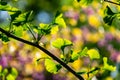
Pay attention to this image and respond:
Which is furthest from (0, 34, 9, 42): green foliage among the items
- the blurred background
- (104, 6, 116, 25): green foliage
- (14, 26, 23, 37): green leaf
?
the blurred background

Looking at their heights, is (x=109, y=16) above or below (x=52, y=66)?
above

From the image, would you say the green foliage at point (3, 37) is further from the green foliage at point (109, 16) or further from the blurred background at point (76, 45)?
the blurred background at point (76, 45)

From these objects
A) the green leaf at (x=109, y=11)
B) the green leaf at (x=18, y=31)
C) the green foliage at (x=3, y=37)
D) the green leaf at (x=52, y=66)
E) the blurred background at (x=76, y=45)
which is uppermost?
the green leaf at (x=109, y=11)


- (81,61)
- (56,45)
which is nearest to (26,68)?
(81,61)

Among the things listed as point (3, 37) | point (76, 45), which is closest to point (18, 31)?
point (3, 37)

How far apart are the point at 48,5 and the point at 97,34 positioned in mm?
4294

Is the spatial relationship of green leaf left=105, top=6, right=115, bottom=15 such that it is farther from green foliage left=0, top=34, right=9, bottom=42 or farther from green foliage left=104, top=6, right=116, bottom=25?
green foliage left=0, top=34, right=9, bottom=42

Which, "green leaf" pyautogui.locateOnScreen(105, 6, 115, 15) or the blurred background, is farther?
the blurred background

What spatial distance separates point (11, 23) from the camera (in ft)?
2.32

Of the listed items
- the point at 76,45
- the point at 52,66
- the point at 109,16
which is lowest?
the point at 76,45

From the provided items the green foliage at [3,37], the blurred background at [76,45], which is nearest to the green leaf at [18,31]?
the green foliage at [3,37]

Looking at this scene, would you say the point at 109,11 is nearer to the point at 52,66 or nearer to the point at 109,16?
the point at 109,16

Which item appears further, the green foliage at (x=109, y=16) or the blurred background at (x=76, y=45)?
the blurred background at (x=76, y=45)

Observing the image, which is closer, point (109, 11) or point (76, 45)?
point (109, 11)
